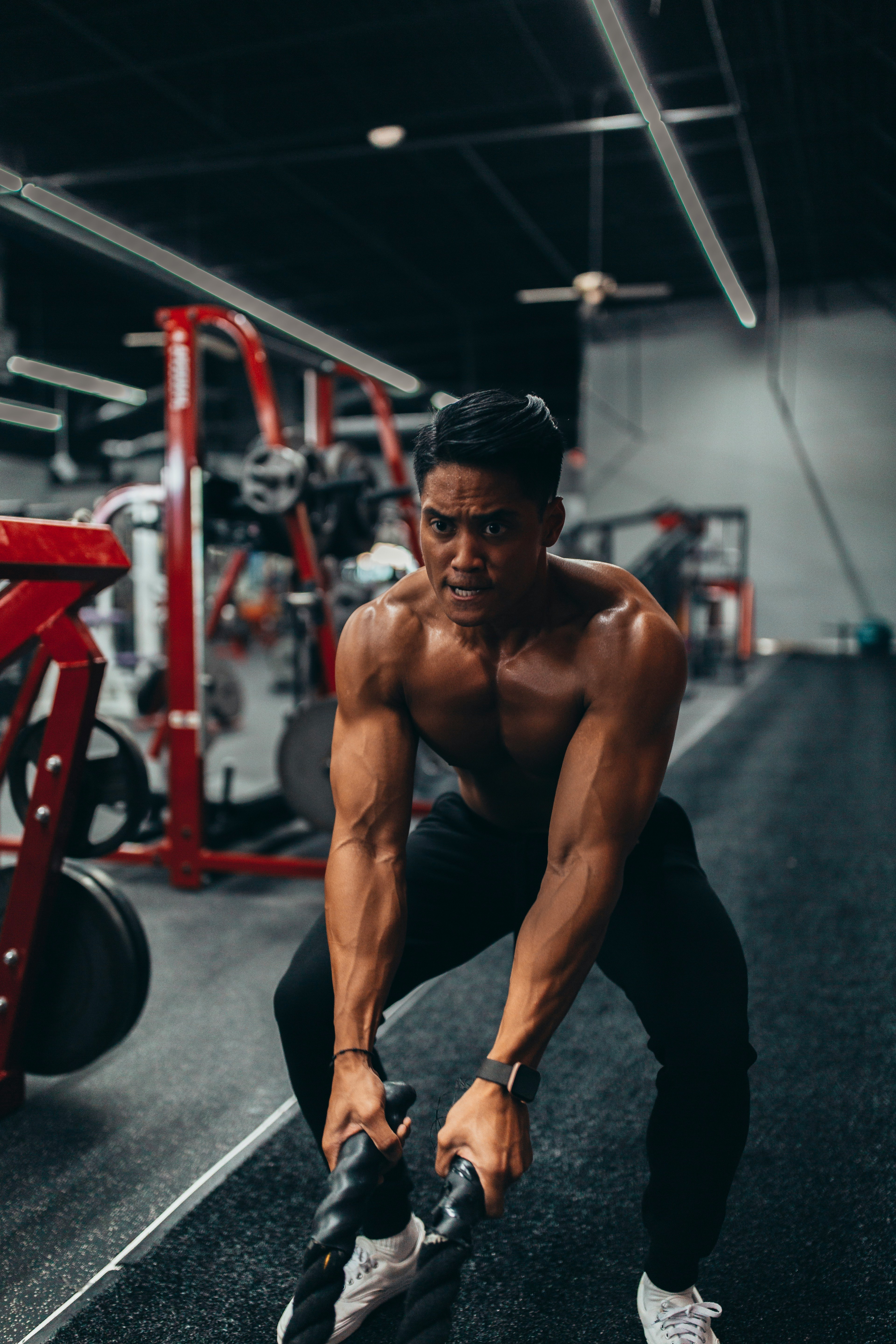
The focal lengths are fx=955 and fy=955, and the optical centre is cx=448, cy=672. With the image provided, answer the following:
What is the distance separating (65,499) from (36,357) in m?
3.76

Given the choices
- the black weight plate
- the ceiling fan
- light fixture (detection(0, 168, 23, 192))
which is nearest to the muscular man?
the black weight plate

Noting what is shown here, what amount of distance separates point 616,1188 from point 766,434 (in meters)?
10.6

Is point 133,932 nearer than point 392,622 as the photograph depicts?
No

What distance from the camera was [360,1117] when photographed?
916 mm

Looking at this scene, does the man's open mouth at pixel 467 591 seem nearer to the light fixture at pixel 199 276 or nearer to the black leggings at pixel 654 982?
the black leggings at pixel 654 982

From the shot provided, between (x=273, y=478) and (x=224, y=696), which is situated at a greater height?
(x=273, y=478)

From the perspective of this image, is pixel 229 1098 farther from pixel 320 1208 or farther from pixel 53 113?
pixel 53 113

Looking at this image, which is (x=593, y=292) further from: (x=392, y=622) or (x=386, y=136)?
(x=392, y=622)

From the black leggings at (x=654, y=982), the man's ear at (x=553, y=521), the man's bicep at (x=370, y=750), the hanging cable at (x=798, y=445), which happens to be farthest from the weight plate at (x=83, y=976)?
the hanging cable at (x=798, y=445)

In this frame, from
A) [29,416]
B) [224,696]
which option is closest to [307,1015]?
[224,696]

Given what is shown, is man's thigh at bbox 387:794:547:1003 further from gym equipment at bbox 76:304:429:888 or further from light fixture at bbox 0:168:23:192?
light fixture at bbox 0:168:23:192

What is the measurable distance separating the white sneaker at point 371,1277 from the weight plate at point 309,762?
171 centimetres

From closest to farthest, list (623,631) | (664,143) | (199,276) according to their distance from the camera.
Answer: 1. (623,631)
2. (664,143)
3. (199,276)

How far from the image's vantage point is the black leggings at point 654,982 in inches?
41.4
